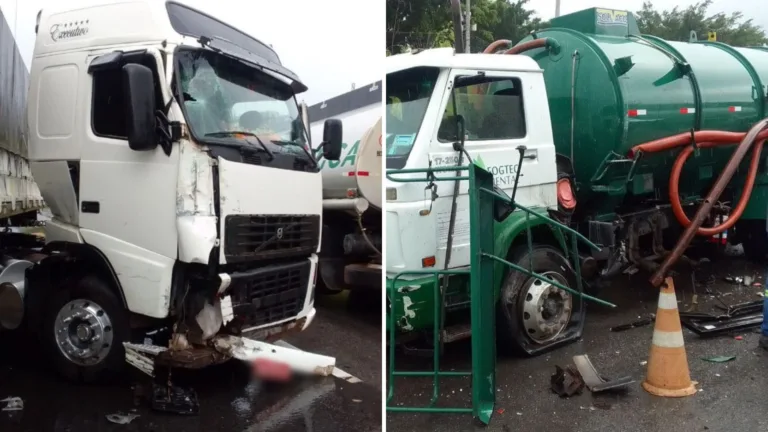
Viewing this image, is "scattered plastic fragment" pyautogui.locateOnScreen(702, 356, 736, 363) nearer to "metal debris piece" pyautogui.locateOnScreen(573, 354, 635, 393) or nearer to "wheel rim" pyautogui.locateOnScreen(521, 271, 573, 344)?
"metal debris piece" pyautogui.locateOnScreen(573, 354, 635, 393)

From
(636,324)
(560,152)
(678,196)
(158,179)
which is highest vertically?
(560,152)

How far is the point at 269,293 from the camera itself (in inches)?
139

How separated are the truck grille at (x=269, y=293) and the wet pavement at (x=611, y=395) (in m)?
0.75

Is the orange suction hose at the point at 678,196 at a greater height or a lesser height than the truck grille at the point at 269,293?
greater

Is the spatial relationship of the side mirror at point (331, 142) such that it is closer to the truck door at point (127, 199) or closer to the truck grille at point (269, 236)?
the truck grille at point (269, 236)

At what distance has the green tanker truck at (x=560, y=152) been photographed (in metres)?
3.57

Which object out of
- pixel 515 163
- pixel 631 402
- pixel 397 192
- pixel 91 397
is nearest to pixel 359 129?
pixel 397 192

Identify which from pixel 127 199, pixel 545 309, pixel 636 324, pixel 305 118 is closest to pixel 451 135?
pixel 305 118

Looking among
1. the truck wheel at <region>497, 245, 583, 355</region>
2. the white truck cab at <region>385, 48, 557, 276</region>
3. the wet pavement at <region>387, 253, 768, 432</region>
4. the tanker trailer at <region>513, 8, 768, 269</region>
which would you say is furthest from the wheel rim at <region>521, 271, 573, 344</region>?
the tanker trailer at <region>513, 8, 768, 269</region>

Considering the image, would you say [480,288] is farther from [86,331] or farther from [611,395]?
[86,331]

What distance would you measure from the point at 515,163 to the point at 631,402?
1.56 m

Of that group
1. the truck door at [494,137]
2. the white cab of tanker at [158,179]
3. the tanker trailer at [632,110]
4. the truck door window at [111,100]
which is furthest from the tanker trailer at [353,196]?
the tanker trailer at [632,110]

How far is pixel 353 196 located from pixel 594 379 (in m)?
1.84

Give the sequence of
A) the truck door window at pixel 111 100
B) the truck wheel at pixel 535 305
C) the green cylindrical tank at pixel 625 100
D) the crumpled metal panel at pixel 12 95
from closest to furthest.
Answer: the crumpled metal panel at pixel 12 95 → the truck door window at pixel 111 100 → the truck wheel at pixel 535 305 → the green cylindrical tank at pixel 625 100
